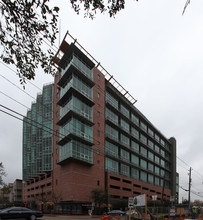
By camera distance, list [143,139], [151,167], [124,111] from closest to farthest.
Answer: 1. [124,111]
2. [143,139]
3. [151,167]

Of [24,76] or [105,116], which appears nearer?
[24,76]

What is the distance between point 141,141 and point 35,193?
1337 inches

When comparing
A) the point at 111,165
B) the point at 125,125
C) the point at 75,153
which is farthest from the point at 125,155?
the point at 75,153

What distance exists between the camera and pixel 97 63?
186 feet

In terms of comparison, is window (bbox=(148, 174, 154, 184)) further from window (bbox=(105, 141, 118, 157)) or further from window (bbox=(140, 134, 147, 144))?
window (bbox=(105, 141, 118, 157))

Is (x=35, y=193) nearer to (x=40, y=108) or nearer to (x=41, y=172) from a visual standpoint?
(x=41, y=172)

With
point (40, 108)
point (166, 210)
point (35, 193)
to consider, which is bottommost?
point (35, 193)

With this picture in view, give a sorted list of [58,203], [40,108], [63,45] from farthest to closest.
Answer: [40,108], [63,45], [58,203]

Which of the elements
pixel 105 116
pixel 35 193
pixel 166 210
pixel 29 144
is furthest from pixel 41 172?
pixel 166 210

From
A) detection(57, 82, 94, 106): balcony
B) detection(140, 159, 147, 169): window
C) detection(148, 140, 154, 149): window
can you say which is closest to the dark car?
detection(57, 82, 94, 106): balcony

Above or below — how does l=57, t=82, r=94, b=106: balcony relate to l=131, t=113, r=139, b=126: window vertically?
above

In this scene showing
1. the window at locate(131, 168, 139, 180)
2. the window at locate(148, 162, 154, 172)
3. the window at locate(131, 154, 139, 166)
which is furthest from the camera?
the window at locate(148, 162, 154, 172)

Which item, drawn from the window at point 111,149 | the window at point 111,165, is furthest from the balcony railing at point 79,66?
the window at point 111,165

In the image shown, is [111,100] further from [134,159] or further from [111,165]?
[134,159]
